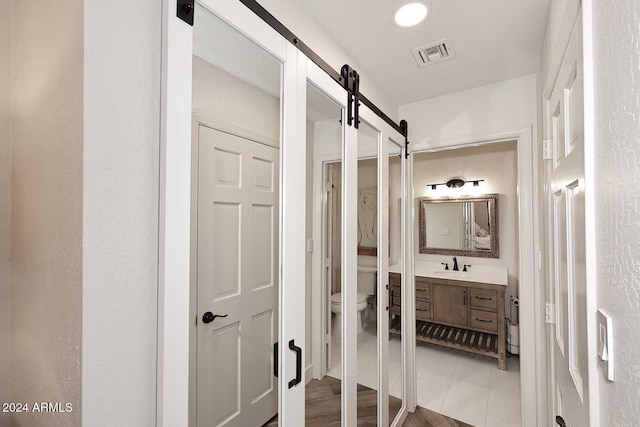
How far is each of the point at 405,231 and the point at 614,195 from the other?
185cm

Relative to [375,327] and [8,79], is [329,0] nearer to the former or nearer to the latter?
[8,79]

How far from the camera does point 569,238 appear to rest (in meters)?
1.08

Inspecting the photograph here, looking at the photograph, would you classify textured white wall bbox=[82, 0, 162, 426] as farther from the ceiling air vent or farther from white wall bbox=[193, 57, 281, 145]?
the ceiling air vent

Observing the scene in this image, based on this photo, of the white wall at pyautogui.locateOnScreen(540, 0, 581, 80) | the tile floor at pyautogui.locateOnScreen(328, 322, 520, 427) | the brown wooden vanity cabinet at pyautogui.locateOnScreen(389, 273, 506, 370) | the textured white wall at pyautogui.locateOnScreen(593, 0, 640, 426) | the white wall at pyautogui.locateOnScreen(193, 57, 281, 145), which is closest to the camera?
the textured white wall at pyautogui.locateOnScreen(593, 0, 640, 426)

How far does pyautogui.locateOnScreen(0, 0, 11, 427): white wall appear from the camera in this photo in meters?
0.93

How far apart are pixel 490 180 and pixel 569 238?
2.95m

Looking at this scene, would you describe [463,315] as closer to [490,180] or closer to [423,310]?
[423,310]

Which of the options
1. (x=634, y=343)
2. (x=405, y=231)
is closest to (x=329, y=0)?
(x=634, y=343)

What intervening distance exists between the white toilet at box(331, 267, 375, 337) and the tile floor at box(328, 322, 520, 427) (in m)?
0.06

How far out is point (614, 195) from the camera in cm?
64

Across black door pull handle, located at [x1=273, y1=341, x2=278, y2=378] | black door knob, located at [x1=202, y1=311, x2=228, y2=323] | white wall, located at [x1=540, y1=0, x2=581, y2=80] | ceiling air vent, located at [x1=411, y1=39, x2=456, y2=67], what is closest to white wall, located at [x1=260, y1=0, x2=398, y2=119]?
ceiling air vent, located at [x1=411, y1=39, x2=456, y2=67]

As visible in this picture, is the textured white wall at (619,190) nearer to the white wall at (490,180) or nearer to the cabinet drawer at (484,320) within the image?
the cabinet drawer at (484,320)

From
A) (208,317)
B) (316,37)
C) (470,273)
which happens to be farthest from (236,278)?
(470,273)

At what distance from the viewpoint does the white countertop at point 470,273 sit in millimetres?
3266
